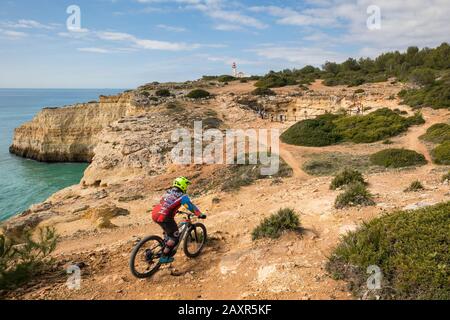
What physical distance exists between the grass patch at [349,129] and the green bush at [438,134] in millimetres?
2192

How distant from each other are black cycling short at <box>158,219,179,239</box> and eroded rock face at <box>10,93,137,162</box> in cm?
4264

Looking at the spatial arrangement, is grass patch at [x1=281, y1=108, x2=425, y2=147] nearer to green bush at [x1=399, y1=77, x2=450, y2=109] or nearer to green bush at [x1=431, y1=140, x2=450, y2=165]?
green bush at [x1=399, y1=77, x2=450, y2=109]

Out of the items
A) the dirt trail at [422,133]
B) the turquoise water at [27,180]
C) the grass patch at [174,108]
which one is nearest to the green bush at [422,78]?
the dirt trail at [422,133]

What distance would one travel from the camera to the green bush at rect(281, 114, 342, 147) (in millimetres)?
23250

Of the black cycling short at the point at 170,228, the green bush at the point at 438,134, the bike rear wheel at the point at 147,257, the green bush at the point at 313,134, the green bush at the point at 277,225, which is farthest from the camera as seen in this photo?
the green bush at the point at 313,134

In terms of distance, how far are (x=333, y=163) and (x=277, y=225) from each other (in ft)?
34.5

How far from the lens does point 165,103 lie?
112ft

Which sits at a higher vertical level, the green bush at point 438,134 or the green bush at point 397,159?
the green bush at point 438,134

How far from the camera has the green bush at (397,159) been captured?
1633 centimetres

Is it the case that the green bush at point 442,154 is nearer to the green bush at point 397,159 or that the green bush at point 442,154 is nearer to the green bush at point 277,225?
the green bush at point 397,159

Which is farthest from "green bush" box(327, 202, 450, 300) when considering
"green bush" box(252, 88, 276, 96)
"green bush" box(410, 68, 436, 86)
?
"green bush" box(410, 68, 436, 86)

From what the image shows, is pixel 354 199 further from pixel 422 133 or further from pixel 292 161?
pixel 422 133

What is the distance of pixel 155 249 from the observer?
6.89m
